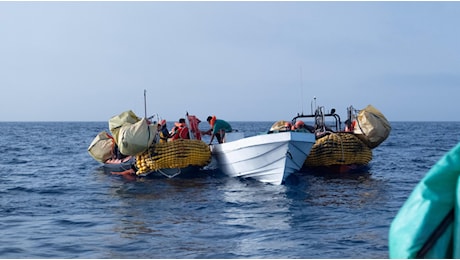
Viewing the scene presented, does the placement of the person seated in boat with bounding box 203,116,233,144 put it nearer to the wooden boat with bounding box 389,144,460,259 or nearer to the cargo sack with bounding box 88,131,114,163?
the cargo sack with bounding box 88,131,114,163

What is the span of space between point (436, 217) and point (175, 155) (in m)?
15.2

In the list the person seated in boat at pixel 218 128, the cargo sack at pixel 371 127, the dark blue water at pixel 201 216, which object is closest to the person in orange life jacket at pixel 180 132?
the person seated in boat at pixel 218 128

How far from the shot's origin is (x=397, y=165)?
2400 cm

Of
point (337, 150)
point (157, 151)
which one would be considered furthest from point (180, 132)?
point (337, 150)

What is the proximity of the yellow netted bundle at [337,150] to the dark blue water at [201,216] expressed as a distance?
571mm

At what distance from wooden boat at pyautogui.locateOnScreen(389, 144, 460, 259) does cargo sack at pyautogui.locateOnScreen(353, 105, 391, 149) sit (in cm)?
1751

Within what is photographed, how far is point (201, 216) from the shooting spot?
1110cm

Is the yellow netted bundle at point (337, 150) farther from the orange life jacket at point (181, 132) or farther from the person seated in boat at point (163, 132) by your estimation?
the person seated in boat at point (163, 132)

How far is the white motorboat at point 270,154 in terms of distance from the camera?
1492 cm

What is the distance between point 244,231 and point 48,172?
15149 millimetres

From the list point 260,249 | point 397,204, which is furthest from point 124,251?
point 397,204

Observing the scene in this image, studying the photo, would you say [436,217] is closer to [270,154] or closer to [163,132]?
[270,154]

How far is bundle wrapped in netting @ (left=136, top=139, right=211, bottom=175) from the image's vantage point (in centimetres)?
1722

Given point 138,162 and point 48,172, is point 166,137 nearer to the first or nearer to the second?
point 138,162
